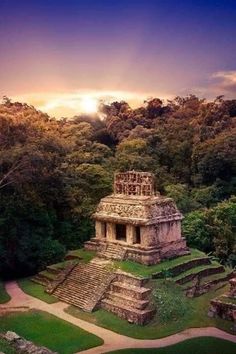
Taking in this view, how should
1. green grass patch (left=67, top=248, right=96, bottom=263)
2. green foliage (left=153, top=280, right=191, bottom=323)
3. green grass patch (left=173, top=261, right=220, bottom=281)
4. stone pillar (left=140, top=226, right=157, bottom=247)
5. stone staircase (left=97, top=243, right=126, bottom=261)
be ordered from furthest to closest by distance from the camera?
green grass patch (left=67, top=248, right=96, bottom=263) → stone staircase (left=97, top=243, right=126, bottom=261) → stone pillar (left=140, top=226, right=157, bottom=247) → green grass patch (left=173, top=261, right=220, bottom=281) → green foliage (left=153, top=280, right=191, bottom=323)

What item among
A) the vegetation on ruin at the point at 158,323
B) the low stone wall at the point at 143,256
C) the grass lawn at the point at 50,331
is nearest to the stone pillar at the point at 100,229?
the low stone wall at the point at 143,256

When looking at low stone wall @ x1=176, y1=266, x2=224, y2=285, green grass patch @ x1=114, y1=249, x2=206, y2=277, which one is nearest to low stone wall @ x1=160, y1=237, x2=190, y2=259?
green grass patch @ x1=114, y1=249, x2=206, y2=277

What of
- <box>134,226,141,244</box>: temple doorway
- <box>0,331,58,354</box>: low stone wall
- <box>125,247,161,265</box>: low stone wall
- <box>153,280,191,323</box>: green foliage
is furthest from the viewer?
<box>134,226,141,244</box>: temple doorway

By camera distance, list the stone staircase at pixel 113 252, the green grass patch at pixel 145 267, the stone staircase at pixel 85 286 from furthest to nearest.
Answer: the stone staircase at pixel 113 252 → the green grass patch at pixel 145 267 → the stone staircase at pixel 85 286

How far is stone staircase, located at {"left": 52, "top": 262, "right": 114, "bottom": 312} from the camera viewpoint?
60.2ft

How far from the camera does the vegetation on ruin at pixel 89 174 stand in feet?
67.8

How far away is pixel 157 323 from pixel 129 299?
1441 mm

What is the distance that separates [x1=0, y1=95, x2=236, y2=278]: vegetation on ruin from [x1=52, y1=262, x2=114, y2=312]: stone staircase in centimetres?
302

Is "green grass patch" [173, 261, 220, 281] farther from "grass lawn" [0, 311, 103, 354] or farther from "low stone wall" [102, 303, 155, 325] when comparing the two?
"grass lawn" [0, 311, 103, 354]

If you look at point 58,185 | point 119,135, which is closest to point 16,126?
point 58,185

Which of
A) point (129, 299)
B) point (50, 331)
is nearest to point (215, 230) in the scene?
point (129, 299)

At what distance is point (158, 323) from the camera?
16.6 meters

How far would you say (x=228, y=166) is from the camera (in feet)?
115

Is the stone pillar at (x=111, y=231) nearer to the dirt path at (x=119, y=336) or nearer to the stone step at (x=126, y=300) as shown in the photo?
the stone step at (x=126, y=300)
